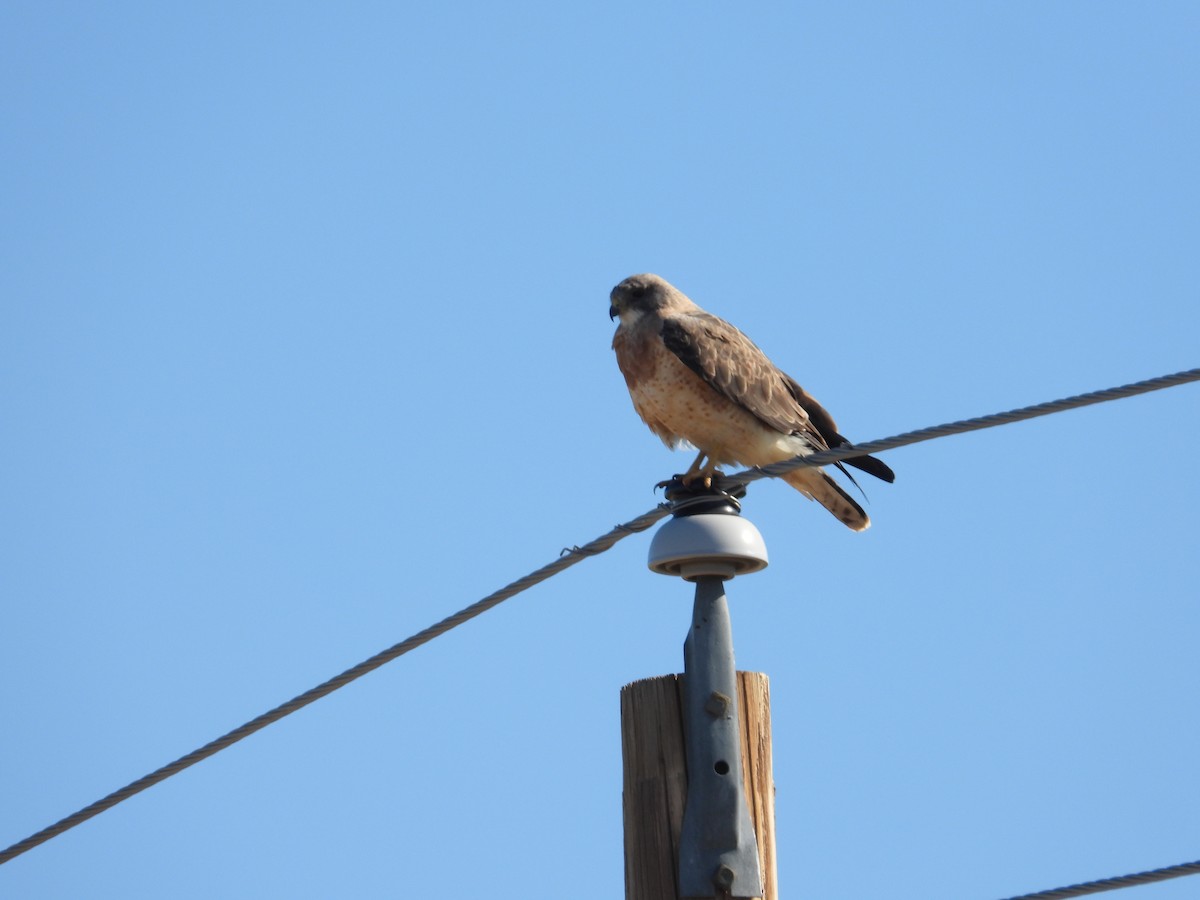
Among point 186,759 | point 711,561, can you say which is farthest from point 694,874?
point 186,759

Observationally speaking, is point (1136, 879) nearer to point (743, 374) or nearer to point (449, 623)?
point (449, 623)

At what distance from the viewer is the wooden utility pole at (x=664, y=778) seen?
3838 millimetres

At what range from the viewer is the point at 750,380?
7332 mm

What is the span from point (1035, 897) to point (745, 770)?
0.79 metres

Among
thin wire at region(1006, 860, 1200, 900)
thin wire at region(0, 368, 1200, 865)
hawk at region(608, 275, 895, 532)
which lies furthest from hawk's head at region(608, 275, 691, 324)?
thin wire at region(1006, 860, 1200, 900)

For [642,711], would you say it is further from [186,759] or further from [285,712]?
[186,759]

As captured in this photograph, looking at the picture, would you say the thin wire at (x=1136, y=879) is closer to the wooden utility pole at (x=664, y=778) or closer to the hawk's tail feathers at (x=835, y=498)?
the wooden utility pole at (x=664, y=778)

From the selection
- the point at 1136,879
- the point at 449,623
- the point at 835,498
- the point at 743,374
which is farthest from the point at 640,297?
the point at 1136,879

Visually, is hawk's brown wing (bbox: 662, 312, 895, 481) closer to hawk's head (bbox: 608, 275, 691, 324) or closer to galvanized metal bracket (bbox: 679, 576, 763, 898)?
hawk's head (bbox: 608, 275, 691, 324)

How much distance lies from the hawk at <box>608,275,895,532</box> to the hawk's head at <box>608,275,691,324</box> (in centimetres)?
10

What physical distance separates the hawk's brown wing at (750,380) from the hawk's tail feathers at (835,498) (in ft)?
0.61

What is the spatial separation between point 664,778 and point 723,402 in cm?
352

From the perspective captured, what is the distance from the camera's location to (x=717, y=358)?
7.38m

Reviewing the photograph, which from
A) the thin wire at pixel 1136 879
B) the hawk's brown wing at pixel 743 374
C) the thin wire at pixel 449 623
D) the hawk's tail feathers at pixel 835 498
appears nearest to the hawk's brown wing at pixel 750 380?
the hawk's brown wing at pixel 743 374
